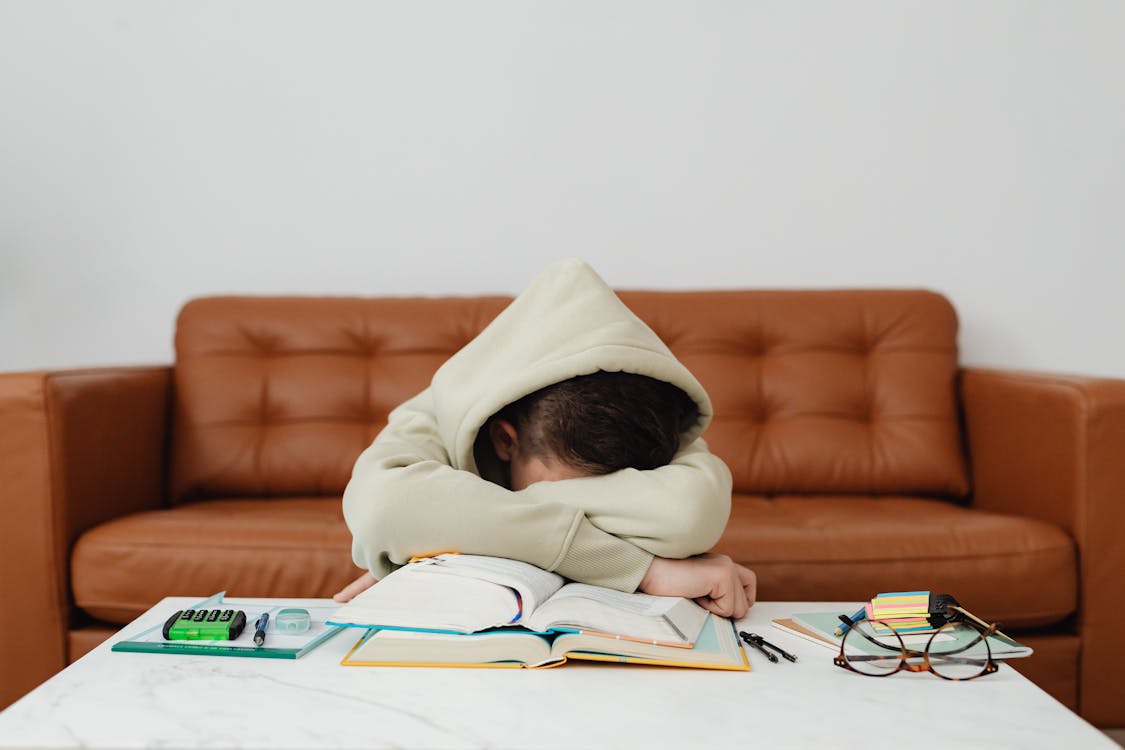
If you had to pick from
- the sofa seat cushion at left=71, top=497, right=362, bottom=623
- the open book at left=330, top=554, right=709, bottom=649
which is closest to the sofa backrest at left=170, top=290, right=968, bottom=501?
the sofa seat cushion at left=71, top=497, right=362, bottom=623

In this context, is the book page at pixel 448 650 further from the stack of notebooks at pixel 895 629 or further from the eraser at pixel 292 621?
the stack of notebooks at pixel 895 629

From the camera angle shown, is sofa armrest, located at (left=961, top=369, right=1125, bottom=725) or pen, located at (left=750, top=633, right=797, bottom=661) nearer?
pen, located at (left=750, top=633, right=797, bottom=661)

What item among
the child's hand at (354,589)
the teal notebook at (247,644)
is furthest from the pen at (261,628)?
the child's hand at (354,589)

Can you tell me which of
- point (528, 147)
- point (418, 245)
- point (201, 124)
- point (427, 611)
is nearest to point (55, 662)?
point (427, 611)

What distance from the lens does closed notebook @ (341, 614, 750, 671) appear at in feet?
2.84

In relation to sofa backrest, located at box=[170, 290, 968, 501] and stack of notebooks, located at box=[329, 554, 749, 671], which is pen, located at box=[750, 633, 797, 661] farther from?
sofa backrest, located at box=[170, 290, 968, 501]

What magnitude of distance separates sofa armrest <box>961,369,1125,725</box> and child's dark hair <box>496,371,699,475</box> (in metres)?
0.99

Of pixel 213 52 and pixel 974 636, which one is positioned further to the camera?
pixel 213 52

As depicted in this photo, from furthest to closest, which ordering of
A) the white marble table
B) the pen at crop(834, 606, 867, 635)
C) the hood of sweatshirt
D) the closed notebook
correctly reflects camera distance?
the hood of sweatshirt, the pen at crop(834, 606, 867, 635), the closed notebook, the white marble table

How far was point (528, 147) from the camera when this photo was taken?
251 cm

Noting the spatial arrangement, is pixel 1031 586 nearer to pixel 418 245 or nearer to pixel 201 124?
pixel 418 245

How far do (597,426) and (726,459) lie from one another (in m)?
1.11

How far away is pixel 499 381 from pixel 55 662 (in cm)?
114

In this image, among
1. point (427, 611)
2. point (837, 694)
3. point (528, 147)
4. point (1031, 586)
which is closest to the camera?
point (837, 694)
